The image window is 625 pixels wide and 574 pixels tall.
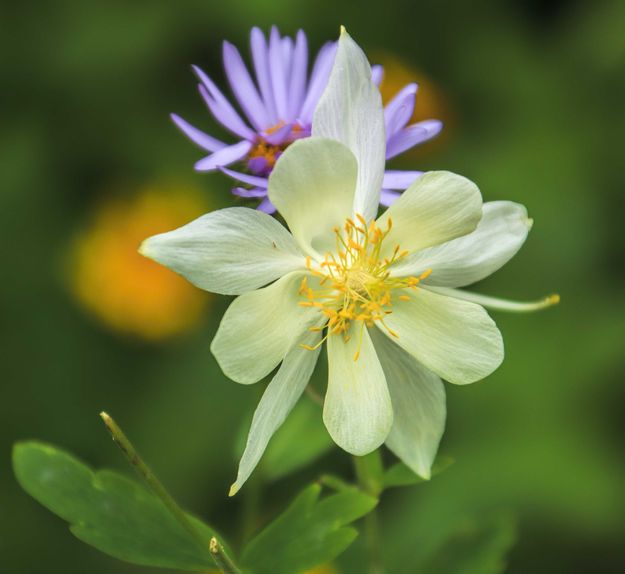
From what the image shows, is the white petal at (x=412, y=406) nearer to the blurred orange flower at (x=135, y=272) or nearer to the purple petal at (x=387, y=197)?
the purple petal at (x=387, y=197)

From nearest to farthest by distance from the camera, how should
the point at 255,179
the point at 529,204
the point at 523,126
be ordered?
1. the point at 255,179
2. the point at 529,204
3. the point at 523,126

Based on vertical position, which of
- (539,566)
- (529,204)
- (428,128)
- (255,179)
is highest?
(255,179)

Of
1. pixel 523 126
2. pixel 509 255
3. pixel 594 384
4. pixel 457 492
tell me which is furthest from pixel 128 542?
pixel 523 126

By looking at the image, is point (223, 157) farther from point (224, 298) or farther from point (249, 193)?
point (224, 298)

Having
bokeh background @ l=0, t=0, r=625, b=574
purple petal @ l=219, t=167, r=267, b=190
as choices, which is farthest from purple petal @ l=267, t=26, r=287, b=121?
bokeh background @ l=0, t=0, r=625, b=574

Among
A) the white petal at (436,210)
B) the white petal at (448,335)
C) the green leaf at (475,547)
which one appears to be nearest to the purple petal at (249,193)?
the white petal at (436,210)

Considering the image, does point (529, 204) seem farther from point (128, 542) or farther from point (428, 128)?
point (128, 542)
